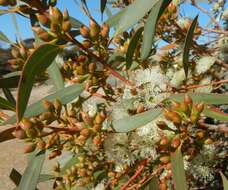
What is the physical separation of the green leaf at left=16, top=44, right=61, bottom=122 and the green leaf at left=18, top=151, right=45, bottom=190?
7.8 inches

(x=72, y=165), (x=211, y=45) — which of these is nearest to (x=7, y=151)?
(x=211, y=45)

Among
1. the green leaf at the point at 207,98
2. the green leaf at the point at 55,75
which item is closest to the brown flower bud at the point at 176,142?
the green leaf at the point at 207,98

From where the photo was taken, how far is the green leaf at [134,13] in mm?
1095

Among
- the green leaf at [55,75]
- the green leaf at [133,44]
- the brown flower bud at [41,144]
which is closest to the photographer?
the brown flower bud at [41,144]

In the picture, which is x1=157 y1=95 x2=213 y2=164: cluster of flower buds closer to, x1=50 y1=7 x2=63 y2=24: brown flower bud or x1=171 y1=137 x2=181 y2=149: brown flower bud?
x1=171 y1=137 x2=181 y2=149: brown flower bud

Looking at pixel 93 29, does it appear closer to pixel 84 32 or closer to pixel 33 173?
pixel 84 32

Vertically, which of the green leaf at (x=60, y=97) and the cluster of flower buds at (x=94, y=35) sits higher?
the cluster of flower buds at (x=94, y=35)

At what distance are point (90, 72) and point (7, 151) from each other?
5.25 metres

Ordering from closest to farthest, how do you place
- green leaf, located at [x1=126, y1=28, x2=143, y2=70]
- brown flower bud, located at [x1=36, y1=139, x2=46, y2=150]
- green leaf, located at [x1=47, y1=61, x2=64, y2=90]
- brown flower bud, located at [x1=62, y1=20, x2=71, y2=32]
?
brown flower bud, located at [x1=62, y1=20, x2=71, y2=32] < brown flower bud, located at [x1=36, y1=139, x2=46, y2=150] < green leaf, located at [x1=126, y1=28, x2=143, y2=70] < green leaf, located at [x1=47, y1=61, x2=64, y2=90]

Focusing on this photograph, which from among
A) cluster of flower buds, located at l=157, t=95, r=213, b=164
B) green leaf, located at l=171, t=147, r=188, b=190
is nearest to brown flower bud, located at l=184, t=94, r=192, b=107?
cluster of flower buds, located at l=157, t=95, r=213, b=164

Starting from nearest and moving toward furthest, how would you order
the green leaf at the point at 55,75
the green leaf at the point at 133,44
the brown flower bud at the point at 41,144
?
1. the brown flower bud at the point at 41,144
2. the green leaf at the point at 133,44
3. the green leaf at the point at 55,75

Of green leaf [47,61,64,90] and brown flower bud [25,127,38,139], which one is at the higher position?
green leaf [47,61,64,90]

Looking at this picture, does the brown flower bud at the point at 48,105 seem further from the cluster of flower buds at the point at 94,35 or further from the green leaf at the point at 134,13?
the green leaf at the point at 134,13

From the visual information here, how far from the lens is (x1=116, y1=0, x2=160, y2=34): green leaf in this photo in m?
1.09
